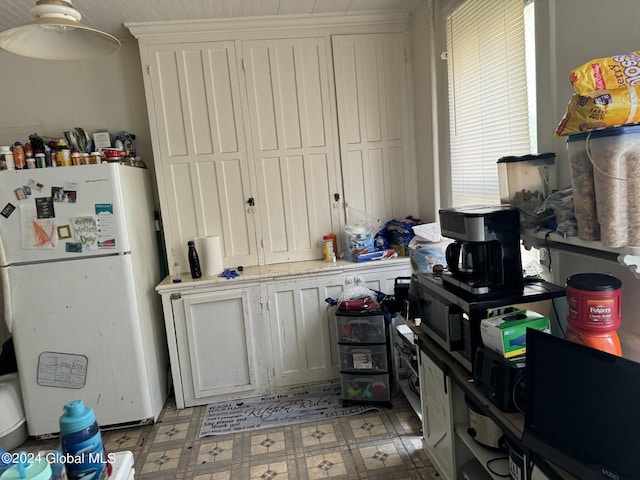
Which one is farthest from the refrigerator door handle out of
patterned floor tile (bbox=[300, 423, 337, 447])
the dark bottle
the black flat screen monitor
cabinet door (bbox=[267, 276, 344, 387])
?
the black flat screen monitor

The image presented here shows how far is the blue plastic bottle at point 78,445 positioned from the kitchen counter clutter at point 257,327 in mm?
1889

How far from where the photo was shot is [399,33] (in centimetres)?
317

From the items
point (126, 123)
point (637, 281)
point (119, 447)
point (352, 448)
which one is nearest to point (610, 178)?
point (637, 281)

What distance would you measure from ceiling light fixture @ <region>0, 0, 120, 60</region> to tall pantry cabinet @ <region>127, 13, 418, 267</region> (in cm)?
153

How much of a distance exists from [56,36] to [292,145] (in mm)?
1854

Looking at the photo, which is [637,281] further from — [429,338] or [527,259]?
[429,338]

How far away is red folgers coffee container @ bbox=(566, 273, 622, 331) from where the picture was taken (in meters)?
1.26

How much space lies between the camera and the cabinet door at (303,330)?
2980mm

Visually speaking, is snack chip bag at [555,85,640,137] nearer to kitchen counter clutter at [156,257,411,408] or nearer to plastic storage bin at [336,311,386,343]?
plastic storage bin at [336,311,386,343]

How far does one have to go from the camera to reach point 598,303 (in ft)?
4.14

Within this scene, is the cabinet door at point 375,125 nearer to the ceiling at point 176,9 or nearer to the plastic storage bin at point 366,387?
the ceiling at point 176,9

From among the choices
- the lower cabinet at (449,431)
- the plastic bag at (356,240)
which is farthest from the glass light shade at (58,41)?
the plastic bag at (356,240)

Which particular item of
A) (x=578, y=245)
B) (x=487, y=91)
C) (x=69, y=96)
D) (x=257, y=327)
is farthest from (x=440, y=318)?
(x=69, y=96)

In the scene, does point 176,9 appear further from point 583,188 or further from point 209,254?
point 583,188
